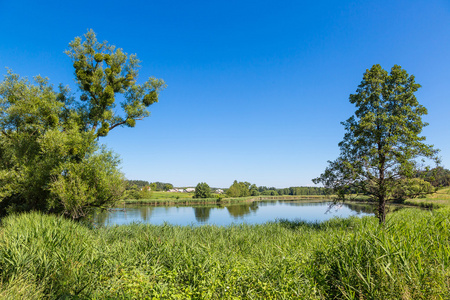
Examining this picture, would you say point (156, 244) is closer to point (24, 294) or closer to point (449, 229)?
point (24, 294)

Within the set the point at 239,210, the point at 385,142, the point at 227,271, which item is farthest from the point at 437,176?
the point at 239,210

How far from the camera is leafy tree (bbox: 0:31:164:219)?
11.7 metres

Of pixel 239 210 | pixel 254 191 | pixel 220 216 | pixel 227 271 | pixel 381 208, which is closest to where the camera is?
pixel 227 271

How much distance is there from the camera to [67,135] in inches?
490

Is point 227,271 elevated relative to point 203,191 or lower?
elevated

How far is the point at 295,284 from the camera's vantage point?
4078 millimetres

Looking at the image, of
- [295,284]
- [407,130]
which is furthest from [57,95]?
[407,130]

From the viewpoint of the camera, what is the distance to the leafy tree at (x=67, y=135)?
11.7m

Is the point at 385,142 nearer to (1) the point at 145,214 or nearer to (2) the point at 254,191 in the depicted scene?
(1) the point at 145,214

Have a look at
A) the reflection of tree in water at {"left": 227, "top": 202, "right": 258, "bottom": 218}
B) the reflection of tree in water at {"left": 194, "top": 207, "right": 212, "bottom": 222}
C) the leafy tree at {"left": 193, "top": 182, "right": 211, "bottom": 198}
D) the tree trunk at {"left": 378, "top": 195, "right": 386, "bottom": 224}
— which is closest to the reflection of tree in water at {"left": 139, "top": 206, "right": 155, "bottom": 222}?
the reflection of tree in water at {"left": 194, "top": 207, "right": 212, "bottom": 222}

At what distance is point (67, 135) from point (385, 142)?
52.9ft

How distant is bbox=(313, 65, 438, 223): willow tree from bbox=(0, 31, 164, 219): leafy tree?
12002 millimetres

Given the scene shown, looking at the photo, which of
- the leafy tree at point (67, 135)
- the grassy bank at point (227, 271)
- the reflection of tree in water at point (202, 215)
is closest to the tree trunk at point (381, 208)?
the grassy bank at point (227, 271)

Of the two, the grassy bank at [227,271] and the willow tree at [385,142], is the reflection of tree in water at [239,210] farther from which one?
the grassy bank at [227,271]
